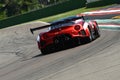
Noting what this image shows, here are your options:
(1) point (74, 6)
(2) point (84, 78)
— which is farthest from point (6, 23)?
(2) point (84, 78)

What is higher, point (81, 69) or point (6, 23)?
point (81, 69)

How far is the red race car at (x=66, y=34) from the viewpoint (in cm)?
1262

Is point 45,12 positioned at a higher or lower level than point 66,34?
lower

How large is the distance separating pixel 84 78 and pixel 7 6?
7692 cm

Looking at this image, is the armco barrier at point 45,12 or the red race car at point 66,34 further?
the armco barrier at point 45,12

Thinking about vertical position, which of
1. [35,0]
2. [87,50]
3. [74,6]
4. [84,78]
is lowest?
[35,0]

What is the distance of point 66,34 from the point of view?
12.6 meters

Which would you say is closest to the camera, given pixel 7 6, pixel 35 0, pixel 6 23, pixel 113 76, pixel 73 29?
pixel 113 76

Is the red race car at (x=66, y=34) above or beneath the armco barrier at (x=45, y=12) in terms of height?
above

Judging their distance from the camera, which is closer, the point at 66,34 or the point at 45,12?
the point at 66,34

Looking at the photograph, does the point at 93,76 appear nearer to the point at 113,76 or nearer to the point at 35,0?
the point at 113,76

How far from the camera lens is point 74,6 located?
1778 inches

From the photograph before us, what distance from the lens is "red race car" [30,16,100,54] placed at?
12.6 meters

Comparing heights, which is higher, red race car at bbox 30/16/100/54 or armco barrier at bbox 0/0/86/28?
red race car at bbox 30/16/100/54
